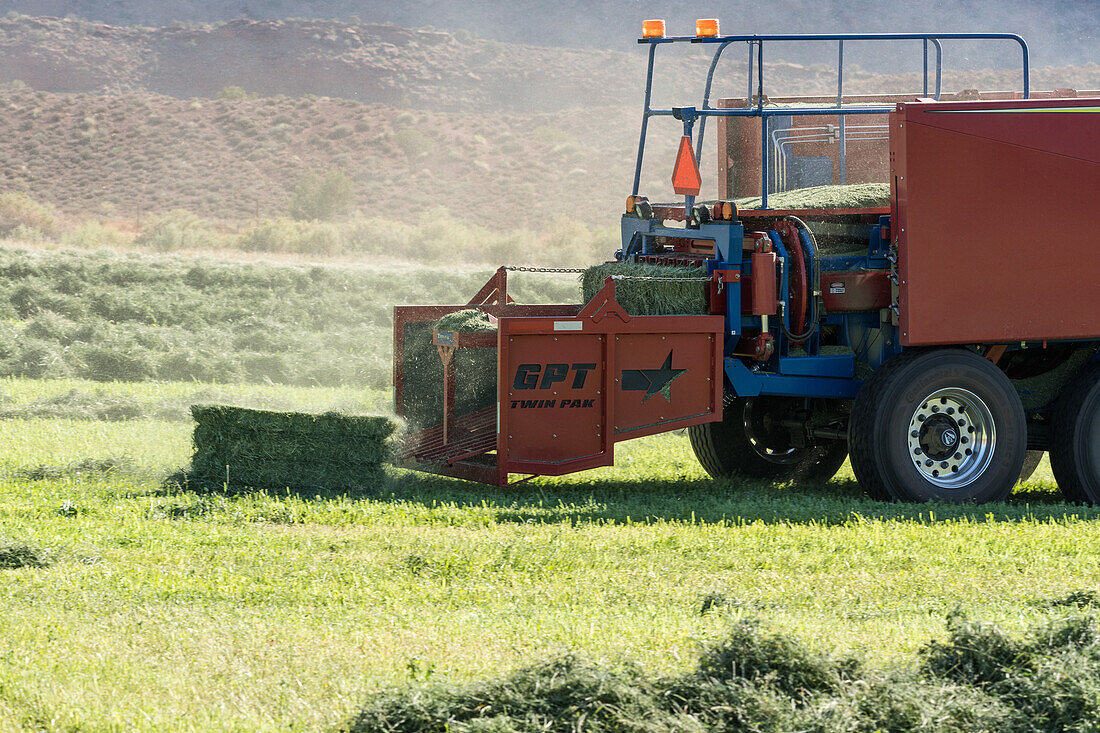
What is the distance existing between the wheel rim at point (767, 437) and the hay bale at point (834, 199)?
6.37 feet

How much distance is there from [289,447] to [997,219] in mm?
5777

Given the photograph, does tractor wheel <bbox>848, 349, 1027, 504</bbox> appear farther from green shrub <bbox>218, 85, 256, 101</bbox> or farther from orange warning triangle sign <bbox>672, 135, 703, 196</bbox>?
green shrub <bbox>218, 85, 256, 101</bbox>

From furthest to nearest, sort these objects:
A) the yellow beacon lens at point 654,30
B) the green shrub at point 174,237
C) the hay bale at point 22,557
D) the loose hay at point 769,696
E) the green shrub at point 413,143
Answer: the green shrub at point 413,143
the green shrub at point 174,237
the yellow beacon lens at point 654,30
the hay bale at point 22,557
the loose hay at point 769,696

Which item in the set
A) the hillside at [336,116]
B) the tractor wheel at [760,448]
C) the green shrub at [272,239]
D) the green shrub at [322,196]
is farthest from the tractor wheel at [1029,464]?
the green shrub at [322,196]

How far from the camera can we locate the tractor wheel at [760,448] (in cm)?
1216

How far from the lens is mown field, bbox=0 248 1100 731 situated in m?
5.38

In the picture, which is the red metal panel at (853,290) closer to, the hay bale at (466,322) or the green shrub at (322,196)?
the hay bale at (466,322)

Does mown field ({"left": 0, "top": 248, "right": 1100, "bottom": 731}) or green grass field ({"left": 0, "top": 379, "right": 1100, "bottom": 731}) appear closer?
mown field ({"left": 0, "top": 248, "right": 1100, "bottom": 731})

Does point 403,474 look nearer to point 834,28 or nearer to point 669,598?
point 669,598

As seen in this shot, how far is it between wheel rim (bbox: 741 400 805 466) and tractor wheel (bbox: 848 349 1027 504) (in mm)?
1745

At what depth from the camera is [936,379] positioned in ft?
34.1

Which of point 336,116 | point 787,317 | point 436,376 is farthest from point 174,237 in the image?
point 787,317

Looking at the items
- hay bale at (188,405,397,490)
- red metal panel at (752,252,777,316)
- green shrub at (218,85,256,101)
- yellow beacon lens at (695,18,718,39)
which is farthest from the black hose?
green shrub at (218,85,256,101)

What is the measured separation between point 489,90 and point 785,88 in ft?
49.1
